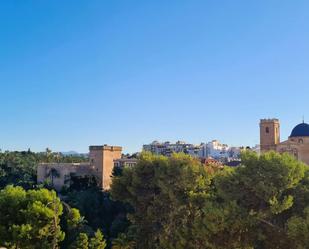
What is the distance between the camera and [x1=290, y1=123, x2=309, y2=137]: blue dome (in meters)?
53.2

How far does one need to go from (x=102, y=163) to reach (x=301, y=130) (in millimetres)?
25955

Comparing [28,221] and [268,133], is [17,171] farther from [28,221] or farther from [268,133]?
[28,221]

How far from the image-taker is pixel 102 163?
5969 centimetres

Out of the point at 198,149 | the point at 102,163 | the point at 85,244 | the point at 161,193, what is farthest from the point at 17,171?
the point at 198,149

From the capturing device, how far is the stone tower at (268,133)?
179ft

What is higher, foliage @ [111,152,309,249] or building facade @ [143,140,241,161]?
building facade @ [143,140,241,161]

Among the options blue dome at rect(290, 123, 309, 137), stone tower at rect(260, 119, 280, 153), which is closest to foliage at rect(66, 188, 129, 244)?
stone tower at rect(260, 119, 280, 153)

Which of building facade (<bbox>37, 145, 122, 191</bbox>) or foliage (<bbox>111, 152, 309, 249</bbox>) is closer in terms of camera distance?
foliage (<bbox>111, 152, 309, 249</bbox>)

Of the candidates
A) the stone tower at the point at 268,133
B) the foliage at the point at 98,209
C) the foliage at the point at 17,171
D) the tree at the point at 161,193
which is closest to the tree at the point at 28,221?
the tree at the point at 161,193

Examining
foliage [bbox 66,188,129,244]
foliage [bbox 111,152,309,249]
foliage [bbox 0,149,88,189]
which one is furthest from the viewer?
foliage [bbox 0,149,88,189]

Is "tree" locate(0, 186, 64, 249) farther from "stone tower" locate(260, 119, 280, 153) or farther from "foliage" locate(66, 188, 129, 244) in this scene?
"stone tower" locate(260, 119, 280, 153)

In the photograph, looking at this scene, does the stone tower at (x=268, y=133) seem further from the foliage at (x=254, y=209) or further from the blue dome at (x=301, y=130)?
the foliage at (x=254, y=209)

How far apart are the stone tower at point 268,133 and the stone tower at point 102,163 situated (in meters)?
20.5

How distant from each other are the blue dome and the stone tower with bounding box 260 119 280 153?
207 centimetres
